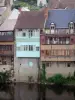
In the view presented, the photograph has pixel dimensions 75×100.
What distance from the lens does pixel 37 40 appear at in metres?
64.5

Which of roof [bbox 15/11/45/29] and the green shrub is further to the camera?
roof [bbox 15/11/45/29]

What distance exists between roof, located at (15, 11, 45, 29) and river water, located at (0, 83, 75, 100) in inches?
335

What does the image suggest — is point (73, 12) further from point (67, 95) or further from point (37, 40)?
point (67, 95)

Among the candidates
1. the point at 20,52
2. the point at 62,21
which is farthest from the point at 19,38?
the point at 62,21

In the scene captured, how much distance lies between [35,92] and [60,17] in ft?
40.3

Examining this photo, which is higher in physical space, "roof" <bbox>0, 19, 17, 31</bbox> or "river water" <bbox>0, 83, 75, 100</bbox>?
"roof" <bbox>0, 19, 17, 31</bbox>

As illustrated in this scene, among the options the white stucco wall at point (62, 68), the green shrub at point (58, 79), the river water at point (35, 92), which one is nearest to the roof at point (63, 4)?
the white stucco wall at point (62, 68)

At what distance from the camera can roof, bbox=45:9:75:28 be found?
6475 cm

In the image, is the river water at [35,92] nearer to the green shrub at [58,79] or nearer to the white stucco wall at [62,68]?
the green shrub at [58,79]

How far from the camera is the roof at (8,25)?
66125 millimetres

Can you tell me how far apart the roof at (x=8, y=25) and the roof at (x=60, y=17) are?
5.26 meters

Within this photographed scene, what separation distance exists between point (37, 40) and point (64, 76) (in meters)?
6.27

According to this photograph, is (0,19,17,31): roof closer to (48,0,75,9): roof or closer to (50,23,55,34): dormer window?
(50,23,55,34): dormer window

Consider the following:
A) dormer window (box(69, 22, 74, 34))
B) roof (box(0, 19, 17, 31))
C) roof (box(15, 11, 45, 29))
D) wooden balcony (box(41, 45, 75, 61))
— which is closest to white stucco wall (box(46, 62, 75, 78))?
A: wooden balcony (box(41, 45, 75, 61))
